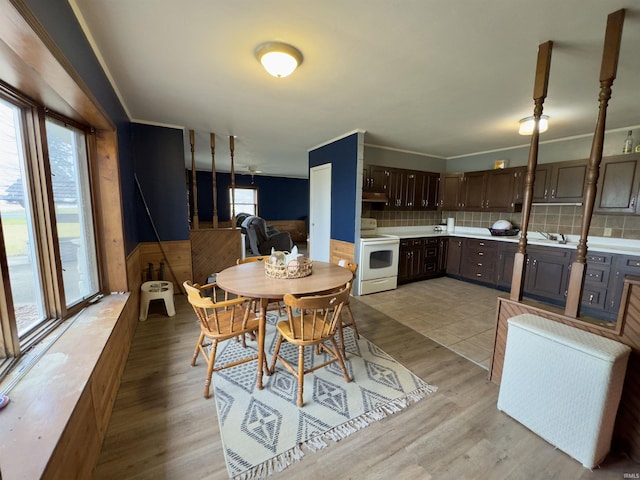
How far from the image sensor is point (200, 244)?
419cm

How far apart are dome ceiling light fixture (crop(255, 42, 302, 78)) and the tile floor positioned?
2814 mm

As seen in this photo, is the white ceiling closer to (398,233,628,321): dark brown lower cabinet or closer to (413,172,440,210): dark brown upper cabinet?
(413,172,440,210): dark brown upper cabinet

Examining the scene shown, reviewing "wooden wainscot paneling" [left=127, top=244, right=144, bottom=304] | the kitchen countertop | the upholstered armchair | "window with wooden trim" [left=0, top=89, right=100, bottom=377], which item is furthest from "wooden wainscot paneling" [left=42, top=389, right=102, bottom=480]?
the kitchen countertop

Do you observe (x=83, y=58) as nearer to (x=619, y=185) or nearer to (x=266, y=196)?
(x=619, y=185)

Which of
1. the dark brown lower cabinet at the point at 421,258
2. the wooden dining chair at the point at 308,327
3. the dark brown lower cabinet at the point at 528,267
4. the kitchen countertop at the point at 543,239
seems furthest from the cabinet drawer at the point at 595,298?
the wooden dining chair at the point at 308,327

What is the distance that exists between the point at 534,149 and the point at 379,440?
86.0 inches

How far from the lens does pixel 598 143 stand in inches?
61.4

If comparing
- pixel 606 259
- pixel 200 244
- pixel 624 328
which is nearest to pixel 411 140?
pixel 606 259

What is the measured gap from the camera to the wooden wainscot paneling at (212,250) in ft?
13.7

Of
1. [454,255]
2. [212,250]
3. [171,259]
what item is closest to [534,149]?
[454,255]

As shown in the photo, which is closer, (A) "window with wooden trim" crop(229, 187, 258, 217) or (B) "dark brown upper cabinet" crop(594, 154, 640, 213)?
(B) "dark brown upper cabinet" crop(594, 154, 640, 213)

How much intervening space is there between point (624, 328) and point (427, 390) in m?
1.21

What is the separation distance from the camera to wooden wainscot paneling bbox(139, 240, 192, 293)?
367 cm

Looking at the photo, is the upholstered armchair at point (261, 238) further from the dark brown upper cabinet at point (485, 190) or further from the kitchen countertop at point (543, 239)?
the dark brown upper cabinet at point (485, 190)
